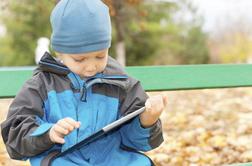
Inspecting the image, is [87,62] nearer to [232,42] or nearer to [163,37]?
[163,37]

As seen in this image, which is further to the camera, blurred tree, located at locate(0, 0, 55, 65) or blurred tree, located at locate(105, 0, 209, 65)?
blurred tree, located at locate(105, 0, 209, 65)

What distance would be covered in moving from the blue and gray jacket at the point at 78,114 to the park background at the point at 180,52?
57.3 inches

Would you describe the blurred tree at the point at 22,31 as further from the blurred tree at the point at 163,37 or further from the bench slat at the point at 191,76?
the bench slat at the point at 191,76

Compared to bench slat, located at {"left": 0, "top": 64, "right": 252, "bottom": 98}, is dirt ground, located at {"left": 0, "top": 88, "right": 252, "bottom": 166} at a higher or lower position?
lower

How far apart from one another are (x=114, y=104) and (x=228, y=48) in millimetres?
26622

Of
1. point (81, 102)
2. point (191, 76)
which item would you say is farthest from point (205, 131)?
point (81, 102)

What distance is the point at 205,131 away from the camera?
498cm

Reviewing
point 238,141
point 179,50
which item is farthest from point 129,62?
point 238,141

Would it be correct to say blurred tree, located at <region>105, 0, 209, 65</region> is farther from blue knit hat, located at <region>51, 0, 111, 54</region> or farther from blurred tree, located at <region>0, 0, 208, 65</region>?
blue knit hat, located at <region>51, 0, 111, 54</region>

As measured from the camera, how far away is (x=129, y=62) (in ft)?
73.2

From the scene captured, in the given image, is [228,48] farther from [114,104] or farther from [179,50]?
[114,104]

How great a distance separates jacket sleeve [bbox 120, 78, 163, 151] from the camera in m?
2.16

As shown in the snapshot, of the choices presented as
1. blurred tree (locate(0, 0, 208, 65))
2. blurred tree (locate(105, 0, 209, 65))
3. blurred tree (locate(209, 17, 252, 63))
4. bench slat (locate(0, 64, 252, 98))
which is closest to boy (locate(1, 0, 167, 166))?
bench slat (locate(0, 64, 252, 98))

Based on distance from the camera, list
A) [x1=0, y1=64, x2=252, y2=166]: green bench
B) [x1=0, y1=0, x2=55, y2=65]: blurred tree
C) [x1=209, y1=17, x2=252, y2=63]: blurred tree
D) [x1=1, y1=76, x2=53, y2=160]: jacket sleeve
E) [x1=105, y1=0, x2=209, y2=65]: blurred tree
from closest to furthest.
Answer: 1. [x1=1, y1=76, x2=53, y2=160]: jacket sleeve
2. [x1=0, y1=64, x2=252, y2=166]: green bench
3. [x1=0, y1=0, x2=55, y2=65]: blurred tree
4. [x1=105, y1=0, x2=209, y2=65]: blurred tree
5. [x1=209, y1=17, x2=252, y2=63]: blurred tree
